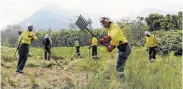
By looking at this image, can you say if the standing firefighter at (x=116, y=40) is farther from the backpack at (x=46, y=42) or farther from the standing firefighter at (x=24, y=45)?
the backpack at (x=46, y=42)

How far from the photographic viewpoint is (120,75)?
6.84 metres

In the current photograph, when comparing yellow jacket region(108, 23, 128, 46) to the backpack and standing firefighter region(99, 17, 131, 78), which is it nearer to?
standing firefighter region(99, 17, 131, 78)

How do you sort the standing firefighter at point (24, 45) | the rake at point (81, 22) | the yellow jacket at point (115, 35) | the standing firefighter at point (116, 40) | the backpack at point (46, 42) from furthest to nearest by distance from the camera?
the backpack at point (46, 42) → the standing firefighter at point (24, 45) → the yellow jacket at point (115, 35) → the standing firefighter at point (116, 40) → the rake at point (81, 22)

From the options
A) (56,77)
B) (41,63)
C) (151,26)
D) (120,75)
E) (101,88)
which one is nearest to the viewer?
(101,88)

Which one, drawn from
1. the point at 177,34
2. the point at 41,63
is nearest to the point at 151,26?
the point at 177,34

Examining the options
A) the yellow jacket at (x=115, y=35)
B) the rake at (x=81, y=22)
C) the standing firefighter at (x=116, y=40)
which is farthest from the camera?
the yellow jacket at (x=115, y=35)

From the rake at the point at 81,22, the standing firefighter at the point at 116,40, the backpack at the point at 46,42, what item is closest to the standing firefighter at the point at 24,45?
the standing firefighter at the point at 116,40

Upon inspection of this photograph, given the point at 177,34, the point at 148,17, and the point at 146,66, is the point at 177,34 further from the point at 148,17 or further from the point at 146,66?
the point at 146,66

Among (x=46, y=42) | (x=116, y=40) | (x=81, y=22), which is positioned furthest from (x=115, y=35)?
(x=46, y=42)

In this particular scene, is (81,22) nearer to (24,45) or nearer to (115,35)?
(115,35)

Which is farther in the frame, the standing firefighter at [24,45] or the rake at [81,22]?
the standing firefighter at [24,45]

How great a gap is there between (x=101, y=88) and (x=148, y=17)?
3393 cm

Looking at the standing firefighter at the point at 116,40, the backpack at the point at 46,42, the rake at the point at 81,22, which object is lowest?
the backpack at the point at 46,42

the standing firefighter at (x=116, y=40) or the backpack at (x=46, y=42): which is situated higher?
the standing firefighter at (x=116, y=40)
